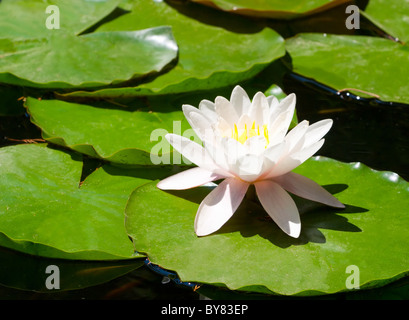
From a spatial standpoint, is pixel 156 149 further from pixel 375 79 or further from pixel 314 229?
pixel 375 79

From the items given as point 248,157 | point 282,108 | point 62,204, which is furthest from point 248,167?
point 62,204

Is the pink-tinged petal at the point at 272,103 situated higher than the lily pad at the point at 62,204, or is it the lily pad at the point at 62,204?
the pink-tinged petal at the point at 272,103

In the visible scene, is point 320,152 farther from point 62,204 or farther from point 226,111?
point 62,204

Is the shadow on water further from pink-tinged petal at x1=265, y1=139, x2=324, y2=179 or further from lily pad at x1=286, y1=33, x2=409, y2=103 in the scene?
lily pad at x1=286, y1=33, x2=409, y2=103

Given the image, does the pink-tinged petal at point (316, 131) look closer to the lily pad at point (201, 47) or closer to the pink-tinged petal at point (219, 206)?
the pink-tinged petal at point (219, 206)

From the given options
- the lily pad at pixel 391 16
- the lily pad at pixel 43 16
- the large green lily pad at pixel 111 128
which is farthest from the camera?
the lily pad at pixel 391 16

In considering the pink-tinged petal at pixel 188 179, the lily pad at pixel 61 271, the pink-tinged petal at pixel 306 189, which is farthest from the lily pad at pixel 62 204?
the pink-tinged petal at pixel 306 189

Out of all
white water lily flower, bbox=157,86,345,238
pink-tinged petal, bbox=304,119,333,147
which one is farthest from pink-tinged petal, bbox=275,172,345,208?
pink-tinged petal, bbox=304,119,333,147
